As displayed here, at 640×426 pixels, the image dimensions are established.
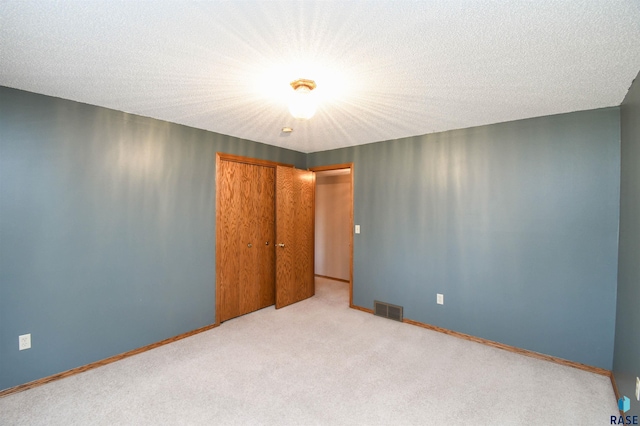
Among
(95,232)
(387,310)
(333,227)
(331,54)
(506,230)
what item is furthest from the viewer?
(333,227)

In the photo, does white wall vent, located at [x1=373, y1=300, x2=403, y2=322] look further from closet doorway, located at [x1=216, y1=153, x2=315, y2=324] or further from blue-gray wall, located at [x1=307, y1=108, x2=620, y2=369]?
closet doorway, located at [x1=216, y1=153, x2=315, y2=324]

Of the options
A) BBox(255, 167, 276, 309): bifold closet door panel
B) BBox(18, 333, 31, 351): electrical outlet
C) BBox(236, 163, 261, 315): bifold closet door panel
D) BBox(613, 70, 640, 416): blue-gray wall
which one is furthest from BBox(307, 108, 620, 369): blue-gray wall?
BBox(18, 333, 31, 351): electrical outlet

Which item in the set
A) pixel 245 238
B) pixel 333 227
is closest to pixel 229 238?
pixel 245 238

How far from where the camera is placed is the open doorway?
5.97 metres

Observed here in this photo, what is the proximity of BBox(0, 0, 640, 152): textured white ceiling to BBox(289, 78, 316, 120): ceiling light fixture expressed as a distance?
6cm

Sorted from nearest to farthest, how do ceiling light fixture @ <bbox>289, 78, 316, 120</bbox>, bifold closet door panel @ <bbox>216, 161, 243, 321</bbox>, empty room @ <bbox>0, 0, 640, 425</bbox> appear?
empty room @ <bbox>0, 0, 640, 425</bbox>
ceiling light fixture @ <bbox>289, 78, 316, 120</bbox>
bifold closet door panel @ <bbox>216, 161, 243, 321</bbox>

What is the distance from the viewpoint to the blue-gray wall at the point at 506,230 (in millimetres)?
2615

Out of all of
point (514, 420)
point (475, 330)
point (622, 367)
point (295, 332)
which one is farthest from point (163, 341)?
point (622, 367)

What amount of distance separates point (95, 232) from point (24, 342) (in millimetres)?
947

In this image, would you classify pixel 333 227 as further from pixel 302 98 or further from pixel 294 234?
pixel 302 98

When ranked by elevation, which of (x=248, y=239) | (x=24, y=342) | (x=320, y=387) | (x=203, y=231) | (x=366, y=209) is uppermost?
(x=366, y=209)

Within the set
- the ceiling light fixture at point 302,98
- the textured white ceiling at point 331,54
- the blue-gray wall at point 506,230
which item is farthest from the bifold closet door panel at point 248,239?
the ceiling light fixture at point 302,98

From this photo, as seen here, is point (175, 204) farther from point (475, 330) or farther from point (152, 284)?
point (475, 330)

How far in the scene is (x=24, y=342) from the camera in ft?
7.60
